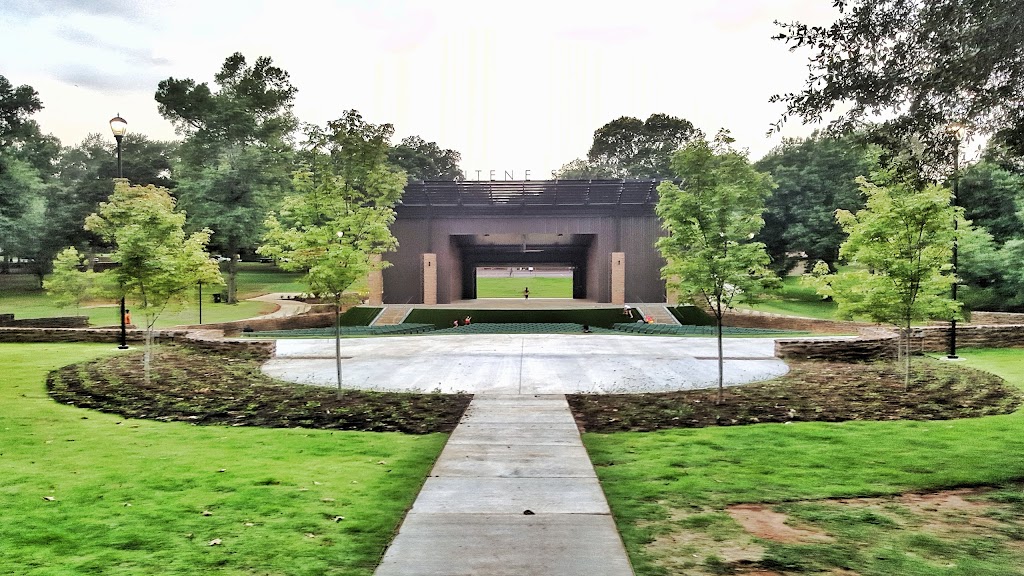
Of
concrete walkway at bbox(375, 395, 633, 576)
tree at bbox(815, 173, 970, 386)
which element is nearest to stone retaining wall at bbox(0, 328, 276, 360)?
concrete walkway at bbox(375, 395, 633, 576)

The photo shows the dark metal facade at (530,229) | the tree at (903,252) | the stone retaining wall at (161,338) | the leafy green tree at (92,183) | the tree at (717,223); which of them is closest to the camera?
the tree at (717,223)

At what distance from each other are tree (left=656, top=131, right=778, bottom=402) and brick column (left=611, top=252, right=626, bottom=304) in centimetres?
2741

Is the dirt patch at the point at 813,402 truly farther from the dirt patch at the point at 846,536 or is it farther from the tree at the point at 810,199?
the tree at the point at 810,199

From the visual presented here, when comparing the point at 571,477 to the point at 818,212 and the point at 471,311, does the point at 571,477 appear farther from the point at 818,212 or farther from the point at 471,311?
the point at 818,212

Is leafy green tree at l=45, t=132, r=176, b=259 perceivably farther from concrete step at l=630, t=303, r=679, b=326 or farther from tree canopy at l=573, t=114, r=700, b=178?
tree canopy at l=573, t=114, r=700, b=178

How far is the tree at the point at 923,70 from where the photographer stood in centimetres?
612

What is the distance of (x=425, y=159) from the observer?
7988cm

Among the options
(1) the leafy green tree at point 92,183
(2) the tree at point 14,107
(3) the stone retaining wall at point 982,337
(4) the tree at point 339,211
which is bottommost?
(3) the stone retaining wall at point 982,337

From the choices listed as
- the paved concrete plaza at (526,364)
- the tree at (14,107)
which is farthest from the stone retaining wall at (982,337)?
the tree at (14,107)

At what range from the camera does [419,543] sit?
201 inches

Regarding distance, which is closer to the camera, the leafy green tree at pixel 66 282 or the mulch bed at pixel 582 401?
the mulch bed at pixel 582 401

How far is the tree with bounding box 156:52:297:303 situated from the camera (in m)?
45.7

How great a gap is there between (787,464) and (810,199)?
45071mm

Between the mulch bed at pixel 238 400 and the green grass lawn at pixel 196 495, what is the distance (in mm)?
669
